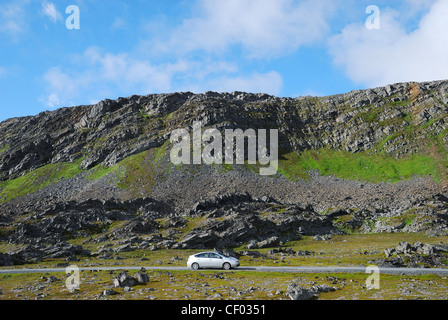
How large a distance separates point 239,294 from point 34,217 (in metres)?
94.1

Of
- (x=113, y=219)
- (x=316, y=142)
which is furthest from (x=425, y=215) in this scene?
(x=316, y=142)

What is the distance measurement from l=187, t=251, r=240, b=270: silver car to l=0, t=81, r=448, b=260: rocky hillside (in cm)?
3072

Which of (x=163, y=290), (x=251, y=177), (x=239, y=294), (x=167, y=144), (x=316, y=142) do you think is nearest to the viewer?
(x=239, y=294)

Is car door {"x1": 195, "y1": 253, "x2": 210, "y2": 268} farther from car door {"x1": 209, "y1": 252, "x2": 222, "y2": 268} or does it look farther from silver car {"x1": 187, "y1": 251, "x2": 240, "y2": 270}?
car door {"x1": 209, "y1": 252, "x2": 222, "y2": 268}

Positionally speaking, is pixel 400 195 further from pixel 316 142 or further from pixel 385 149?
pixel 316 142

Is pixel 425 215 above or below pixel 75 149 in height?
below

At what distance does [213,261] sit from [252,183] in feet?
342

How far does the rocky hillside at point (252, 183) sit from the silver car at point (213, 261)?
30.7m

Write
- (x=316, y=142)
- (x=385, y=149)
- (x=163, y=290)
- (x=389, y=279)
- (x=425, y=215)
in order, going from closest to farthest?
(x=163, y=290), (x=389, y=279), (x=425, y=215), (x=385, y=149), (x=316, y=142)

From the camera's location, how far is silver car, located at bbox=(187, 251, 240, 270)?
37.1m

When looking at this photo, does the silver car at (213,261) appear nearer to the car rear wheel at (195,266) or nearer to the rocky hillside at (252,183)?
the car rear wheel at (195,266)

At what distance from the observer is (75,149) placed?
642ft

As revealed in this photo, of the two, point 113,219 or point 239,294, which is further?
point 113,219

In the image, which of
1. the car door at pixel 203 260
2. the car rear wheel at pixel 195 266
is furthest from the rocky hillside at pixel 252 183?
the car door at pixel 203 260
